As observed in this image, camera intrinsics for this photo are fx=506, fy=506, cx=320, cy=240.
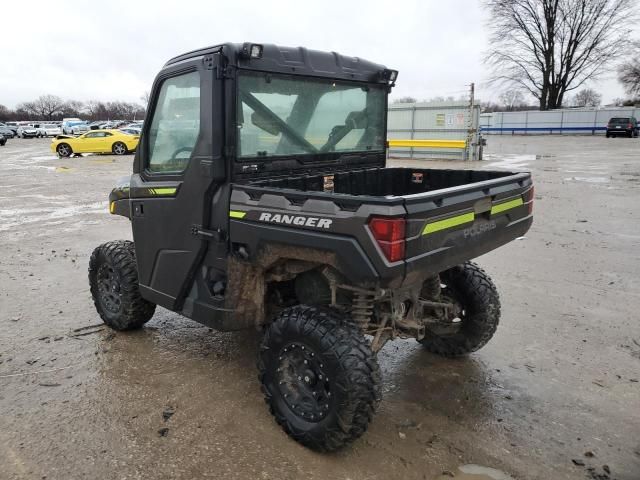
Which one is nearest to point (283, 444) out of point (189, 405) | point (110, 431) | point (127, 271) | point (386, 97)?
point (189, 405)

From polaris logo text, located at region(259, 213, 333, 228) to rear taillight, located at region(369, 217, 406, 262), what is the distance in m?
0.26

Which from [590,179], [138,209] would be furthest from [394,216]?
[590,179]

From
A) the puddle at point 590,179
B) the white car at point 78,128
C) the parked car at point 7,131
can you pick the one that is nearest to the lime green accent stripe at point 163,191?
the puddle at point 590,179

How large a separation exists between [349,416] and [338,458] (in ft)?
1.08

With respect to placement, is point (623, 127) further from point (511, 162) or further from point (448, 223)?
point (448, 223)

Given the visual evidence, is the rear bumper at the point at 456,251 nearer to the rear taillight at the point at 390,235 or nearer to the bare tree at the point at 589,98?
the rear taillight at the point at 390,235

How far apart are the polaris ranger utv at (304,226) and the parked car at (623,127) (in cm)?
3947

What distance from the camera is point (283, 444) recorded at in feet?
9.72

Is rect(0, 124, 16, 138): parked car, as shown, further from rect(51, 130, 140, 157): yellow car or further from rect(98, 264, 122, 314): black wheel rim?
rect(98, 264, 122, 314): black wheel rim

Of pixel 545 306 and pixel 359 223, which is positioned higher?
pixel 359 223

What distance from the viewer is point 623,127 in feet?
121

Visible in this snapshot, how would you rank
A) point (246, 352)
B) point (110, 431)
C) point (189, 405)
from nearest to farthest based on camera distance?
point (110, 431) < point (189, 405) < point (246, 352)

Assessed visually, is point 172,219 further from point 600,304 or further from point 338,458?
point 600,304

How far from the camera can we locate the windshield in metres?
3.22
